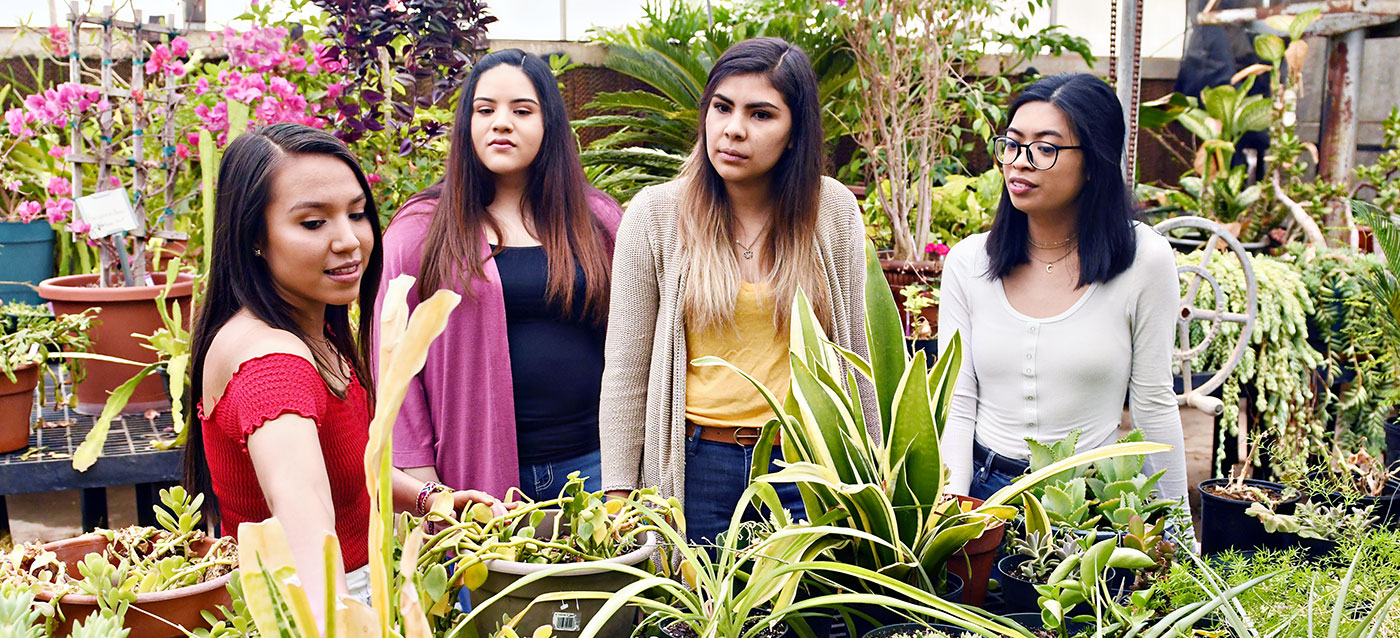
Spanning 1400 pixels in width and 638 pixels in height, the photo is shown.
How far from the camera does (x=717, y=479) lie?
81.7 inches

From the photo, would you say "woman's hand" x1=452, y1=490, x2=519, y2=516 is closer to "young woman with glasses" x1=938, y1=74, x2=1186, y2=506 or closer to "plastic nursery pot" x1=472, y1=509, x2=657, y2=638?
"plastic nursery pot" x1=472, y1=509, x2=657, y2=638

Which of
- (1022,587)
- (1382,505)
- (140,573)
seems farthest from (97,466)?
(1382,505)

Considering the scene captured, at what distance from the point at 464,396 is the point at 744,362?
1.89 feet

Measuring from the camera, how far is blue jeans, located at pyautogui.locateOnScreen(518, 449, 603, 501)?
219 centimetres

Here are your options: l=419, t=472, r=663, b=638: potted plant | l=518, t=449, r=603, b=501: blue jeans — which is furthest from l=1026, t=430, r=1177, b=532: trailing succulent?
l=518, t=449, r=603, b=501: blue jeans

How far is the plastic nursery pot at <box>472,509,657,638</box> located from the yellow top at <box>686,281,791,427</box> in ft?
3.61

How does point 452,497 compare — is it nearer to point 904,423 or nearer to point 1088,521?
point 904,423

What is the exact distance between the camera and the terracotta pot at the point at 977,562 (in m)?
1.05

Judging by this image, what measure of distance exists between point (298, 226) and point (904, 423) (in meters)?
0.79

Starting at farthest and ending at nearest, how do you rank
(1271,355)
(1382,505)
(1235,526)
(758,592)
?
(1271,355) → (1382,505) → (1235,526) → (758,592)

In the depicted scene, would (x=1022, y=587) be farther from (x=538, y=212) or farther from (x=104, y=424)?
(x=104, y=424)

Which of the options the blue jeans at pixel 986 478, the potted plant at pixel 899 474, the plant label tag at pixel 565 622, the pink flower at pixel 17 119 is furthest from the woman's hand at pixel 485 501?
the pink flower at pixel 17 119

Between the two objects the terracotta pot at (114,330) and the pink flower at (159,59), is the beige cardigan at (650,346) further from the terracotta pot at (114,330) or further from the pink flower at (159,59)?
the pink flower at (159,59)

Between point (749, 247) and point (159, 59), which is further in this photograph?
point (159, 59)
